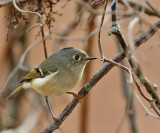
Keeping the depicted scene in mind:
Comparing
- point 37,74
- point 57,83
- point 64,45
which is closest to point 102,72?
point 57,83

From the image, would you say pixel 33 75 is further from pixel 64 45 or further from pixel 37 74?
pixel 64 45

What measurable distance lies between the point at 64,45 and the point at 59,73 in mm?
1492

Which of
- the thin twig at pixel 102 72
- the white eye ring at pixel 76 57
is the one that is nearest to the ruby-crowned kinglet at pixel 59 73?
the white eye ring at pixel 76 57

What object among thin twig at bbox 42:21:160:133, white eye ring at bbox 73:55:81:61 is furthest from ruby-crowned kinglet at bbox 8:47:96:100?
thin twig at bbox 42:21:160:133

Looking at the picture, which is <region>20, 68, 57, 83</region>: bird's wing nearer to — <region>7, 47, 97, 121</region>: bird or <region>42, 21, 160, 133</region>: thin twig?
<region>7, 47, 97, 121</region>: bird

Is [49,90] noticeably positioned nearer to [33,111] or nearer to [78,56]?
A: [78,56]

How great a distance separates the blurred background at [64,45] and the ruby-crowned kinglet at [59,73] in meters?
0.08

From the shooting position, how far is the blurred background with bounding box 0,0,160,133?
126cm

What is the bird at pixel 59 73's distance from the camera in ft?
4.99

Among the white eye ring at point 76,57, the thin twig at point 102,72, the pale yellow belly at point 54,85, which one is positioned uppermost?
the white eye ring at point 76,57

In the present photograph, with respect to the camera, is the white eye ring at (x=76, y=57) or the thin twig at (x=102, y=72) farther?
the white eye ring at (x=76, y=57)

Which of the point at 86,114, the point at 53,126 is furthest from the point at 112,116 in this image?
the point at 53,126

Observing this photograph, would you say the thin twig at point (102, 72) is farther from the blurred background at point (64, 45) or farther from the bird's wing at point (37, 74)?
the bird's wing at point (37, 74)

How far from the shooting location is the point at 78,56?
1584 mm
